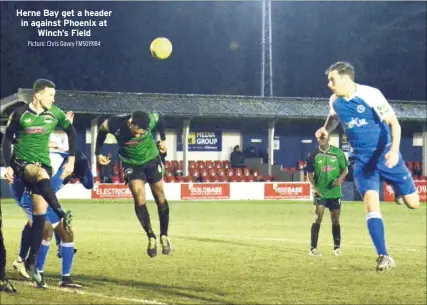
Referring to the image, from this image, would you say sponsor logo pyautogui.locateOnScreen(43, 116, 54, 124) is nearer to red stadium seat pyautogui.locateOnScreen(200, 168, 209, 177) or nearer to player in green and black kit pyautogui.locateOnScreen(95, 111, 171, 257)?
player in green and black kit pyautogui.locateOnScreen(95, 111, 171, 257)

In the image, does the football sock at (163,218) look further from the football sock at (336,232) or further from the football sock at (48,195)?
the football sock at (336,232)

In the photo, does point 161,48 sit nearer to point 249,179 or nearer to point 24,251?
point 24,251

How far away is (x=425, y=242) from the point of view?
25.7 meters

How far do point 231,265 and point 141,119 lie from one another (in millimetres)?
5601

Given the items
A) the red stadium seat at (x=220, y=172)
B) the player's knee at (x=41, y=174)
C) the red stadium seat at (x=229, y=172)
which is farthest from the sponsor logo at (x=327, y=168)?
the red stadium seat at (x=229, y=172)

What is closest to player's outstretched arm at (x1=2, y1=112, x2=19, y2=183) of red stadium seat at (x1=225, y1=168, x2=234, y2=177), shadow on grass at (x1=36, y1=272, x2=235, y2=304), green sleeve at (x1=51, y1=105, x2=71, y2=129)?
green sleeve at (x1=51, y1=105, x2=71, y2=129)

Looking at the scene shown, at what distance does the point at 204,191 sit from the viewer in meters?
45.9

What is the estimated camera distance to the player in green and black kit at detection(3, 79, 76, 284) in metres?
13.7

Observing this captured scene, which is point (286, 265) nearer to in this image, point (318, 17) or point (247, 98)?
point (247, 98)

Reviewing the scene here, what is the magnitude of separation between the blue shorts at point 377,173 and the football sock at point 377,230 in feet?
1.04

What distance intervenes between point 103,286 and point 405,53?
7511 centimetres

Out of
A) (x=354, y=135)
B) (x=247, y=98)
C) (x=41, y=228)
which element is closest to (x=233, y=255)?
(x=41, y=228)

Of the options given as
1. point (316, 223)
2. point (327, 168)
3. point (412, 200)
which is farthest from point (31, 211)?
point (316, 223)

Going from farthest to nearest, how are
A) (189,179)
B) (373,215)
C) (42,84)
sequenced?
(189,179)
(42,84)
(373,215)
